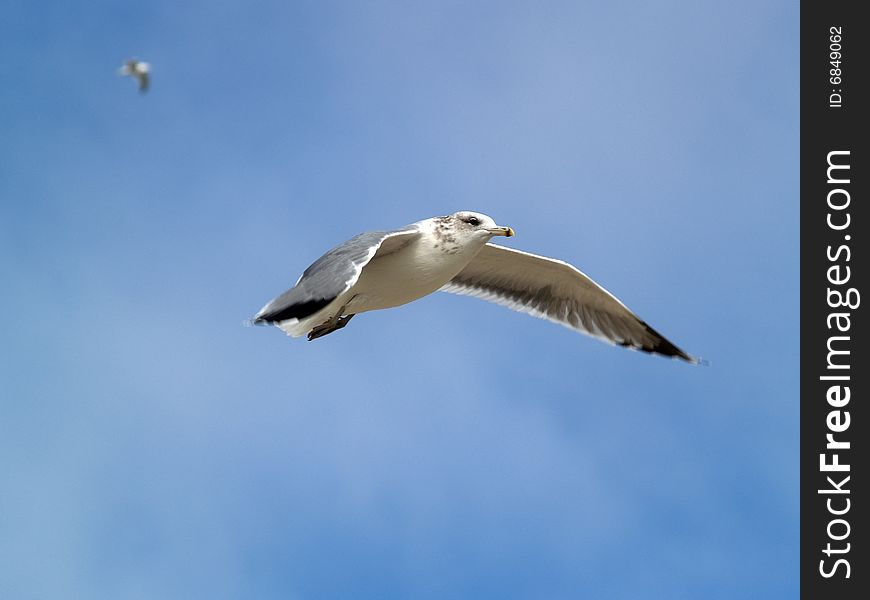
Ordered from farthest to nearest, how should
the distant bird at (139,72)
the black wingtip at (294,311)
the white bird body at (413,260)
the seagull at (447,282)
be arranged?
the distant bird at (139,72) → the white bird body at (413,260) → the seagull at (447,282) → the black wingtip at (294,311)

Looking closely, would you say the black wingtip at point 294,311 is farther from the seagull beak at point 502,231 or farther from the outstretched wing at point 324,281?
the seagull beak at point 502,231

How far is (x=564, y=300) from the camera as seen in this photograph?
32.4 feet

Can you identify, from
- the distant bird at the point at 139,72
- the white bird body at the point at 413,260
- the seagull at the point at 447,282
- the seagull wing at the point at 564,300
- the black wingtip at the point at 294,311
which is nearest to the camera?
the black wingtip at the point at 294,311

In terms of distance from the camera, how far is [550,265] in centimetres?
945

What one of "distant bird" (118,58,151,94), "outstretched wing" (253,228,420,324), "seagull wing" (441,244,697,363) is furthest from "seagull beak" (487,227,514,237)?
"distant bird" (118,58,151,94)

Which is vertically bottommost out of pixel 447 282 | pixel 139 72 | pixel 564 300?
pixel 447 282

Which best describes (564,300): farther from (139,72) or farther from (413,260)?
(139,72)

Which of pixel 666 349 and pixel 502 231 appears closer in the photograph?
pixel 502 231

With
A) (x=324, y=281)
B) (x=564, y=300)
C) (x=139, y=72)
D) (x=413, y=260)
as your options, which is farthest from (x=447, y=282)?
(x=139, y=72)

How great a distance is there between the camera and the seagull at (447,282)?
6.55 meters


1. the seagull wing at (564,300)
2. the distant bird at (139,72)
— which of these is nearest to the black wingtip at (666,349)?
the seagull wing at (564,300)

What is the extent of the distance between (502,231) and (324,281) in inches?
70.6

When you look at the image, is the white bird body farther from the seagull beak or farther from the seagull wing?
the seagull wing

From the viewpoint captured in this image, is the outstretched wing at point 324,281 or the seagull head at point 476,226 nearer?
the outstretched wing at point 324,281
